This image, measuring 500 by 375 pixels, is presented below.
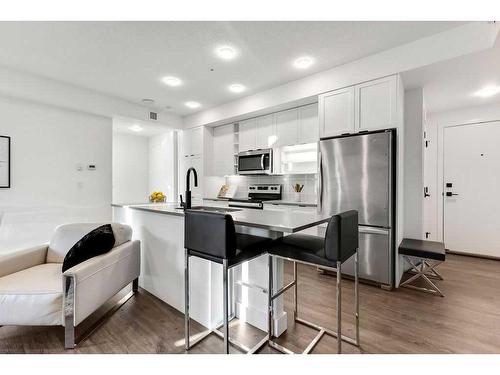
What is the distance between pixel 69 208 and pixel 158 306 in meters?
2.58

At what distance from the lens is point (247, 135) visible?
461 cm

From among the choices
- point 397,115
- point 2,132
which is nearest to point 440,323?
point 397,115

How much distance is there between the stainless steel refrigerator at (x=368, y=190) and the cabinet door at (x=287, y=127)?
881 mm

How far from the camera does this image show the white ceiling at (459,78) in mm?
2498

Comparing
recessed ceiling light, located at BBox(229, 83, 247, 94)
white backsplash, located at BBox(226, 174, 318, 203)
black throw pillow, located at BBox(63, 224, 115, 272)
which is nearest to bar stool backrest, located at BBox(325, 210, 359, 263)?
black throw pillow, located at BBox(63, 224, 115, 272)

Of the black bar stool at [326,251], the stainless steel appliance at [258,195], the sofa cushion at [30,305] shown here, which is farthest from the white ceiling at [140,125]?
the black bar stool at [326,251]

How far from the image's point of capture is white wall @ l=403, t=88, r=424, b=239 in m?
3.11

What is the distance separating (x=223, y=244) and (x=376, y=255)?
2.10 metres

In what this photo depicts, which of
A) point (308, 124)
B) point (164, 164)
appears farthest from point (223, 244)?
point (164, 164)

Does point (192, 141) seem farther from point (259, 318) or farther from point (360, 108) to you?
point (259, 318)

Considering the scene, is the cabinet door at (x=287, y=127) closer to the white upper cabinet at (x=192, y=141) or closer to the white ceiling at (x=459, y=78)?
the white ceiling at (x=459, y=78)

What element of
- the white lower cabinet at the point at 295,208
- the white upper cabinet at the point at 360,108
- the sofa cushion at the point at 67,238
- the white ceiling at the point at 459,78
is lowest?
the sofa cushion at the point at 67,238

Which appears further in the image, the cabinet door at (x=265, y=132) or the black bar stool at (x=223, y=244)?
the cabinet door at (x=265, y=132)
